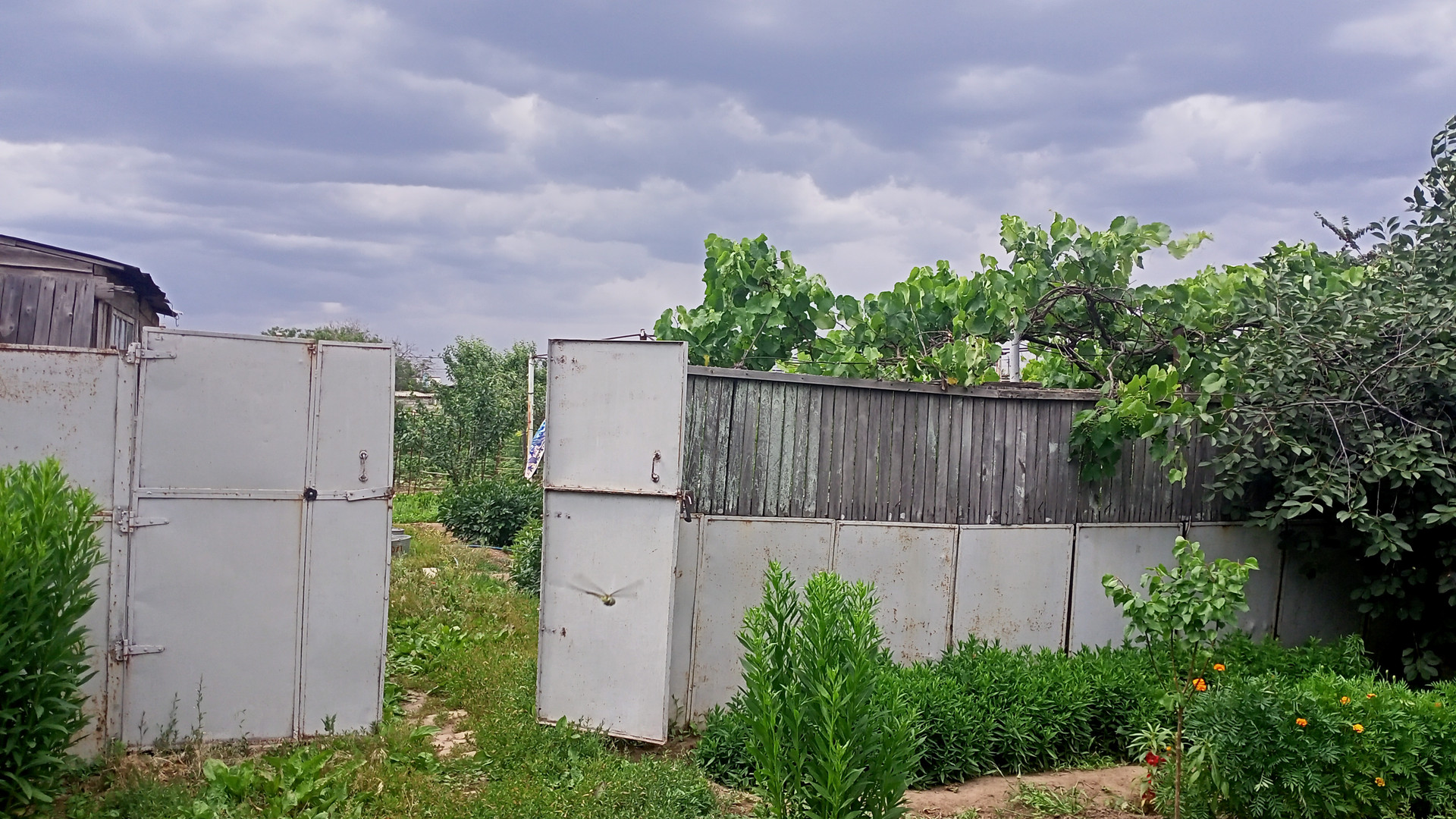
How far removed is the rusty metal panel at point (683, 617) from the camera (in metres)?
5.96

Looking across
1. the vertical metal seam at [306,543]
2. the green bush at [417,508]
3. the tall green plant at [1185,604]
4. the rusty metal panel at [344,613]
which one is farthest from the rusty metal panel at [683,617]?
the green bush at [417,508]

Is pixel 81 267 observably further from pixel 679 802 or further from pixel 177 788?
pixel 679 802

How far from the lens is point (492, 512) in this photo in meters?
14.5

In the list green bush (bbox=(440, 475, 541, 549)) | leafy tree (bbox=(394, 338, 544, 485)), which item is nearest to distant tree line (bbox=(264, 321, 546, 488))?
leafy tree (bbox=(394, 338, 544, 485))

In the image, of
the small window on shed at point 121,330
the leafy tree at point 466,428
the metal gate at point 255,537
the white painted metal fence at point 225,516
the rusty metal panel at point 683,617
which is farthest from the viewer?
the leafy tree at point 466,428

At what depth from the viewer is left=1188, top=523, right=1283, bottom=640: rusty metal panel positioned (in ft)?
25.0

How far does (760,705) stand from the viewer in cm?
378

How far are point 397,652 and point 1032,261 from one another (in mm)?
6117

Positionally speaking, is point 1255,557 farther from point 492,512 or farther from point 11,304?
point 11,304

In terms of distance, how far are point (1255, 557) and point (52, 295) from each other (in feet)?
34.1

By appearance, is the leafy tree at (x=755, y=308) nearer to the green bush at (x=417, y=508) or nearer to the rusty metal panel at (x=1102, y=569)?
the rusty metal panel at (x=1102, y=569)

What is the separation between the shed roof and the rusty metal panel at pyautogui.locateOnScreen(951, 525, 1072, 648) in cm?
793

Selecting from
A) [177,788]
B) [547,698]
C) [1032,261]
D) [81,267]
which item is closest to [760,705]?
[547,698]

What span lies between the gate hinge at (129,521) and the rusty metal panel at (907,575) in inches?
167
